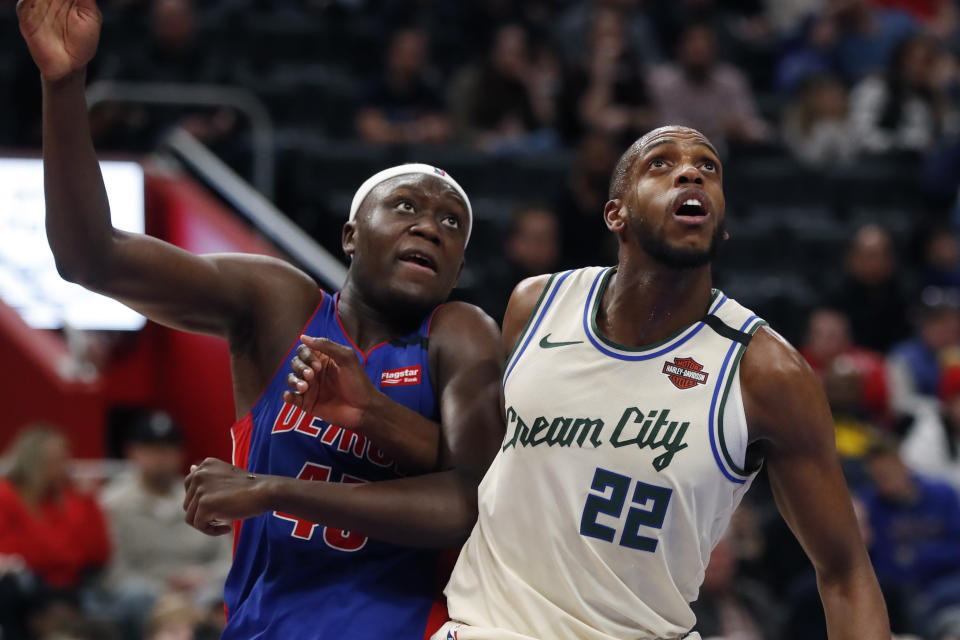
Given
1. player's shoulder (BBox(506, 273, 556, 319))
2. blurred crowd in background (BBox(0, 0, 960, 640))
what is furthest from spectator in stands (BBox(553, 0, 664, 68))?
player's shoulder (BBox(506, 273, 556, 319))

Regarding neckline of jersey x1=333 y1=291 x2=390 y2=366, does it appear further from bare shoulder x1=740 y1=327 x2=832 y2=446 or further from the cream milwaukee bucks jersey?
bare shoulder x1=740 y1=327 x2=832 y2=446

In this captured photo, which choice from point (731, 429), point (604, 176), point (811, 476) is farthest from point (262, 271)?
point (604, 176)

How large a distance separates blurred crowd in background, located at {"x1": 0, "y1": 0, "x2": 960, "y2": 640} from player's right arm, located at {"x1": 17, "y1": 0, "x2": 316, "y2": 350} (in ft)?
11.0

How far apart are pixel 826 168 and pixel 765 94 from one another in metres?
1.98

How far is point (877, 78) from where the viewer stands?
13023 millimetres

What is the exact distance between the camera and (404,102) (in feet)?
38.5

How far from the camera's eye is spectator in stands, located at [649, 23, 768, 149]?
12.2m

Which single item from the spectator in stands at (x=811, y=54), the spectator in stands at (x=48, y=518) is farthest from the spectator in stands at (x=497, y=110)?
the spectator in stands at (x=48, y=518)

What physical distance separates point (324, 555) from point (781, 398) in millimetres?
1241

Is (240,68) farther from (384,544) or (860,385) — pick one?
(384,544)

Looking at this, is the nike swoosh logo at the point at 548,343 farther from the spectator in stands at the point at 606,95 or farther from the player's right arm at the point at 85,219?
the spectator in stands at the point at 606,95

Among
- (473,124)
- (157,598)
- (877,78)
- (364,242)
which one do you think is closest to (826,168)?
(877,78)

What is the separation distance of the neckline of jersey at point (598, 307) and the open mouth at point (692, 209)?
0.27m

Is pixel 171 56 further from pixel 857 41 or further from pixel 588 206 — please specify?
pixel 857 41
